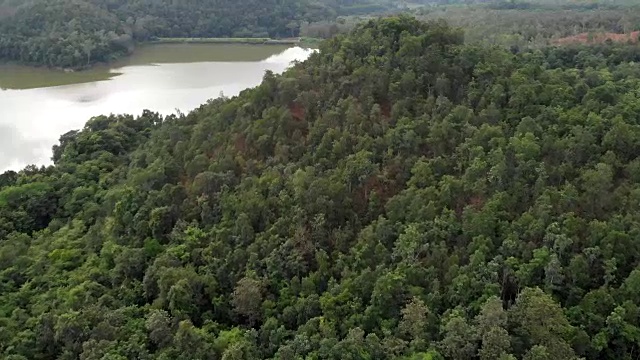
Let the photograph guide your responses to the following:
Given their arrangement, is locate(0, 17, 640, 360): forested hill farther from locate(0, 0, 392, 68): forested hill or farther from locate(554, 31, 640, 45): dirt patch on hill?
locate(0, 0, 392, 68): forested hill

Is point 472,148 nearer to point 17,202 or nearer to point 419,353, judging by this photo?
point 419,353

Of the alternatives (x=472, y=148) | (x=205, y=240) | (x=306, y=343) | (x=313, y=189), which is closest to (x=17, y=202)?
(x=205, y=240)

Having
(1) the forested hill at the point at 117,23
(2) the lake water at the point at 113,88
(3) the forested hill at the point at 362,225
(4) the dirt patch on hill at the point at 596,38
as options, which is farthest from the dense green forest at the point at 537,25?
(3) the forested hill at the point at 362,225

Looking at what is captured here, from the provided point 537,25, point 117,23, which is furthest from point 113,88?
point 537,25

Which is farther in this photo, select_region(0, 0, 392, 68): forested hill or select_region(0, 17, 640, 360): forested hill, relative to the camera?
select_region(0, 0, 392, 68): forested hill

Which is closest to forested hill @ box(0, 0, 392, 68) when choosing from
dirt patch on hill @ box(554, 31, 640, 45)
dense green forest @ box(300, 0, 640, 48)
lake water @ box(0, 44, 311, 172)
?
lake water @ box(0, 44, 311, 172)

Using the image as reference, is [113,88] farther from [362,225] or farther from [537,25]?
[537,25]
